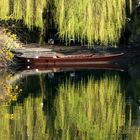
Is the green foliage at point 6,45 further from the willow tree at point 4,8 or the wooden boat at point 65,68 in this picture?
the wooden boat at point 65,68

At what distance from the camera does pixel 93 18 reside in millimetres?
29156

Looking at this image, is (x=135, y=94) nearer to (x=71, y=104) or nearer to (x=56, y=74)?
(x=71, y=104)

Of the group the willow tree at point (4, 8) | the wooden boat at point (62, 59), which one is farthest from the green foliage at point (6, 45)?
the wooden boat at point (62, 59)

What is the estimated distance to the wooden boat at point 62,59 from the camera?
31636mm

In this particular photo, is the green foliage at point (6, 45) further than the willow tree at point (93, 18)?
No

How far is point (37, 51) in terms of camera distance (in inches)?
1271

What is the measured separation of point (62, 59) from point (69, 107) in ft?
43.8

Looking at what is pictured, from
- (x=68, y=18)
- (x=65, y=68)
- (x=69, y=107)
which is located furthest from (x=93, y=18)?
(x=69, y=107)

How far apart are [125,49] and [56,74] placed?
851 cm

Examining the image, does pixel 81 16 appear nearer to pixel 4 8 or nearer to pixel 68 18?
pixel 68 18

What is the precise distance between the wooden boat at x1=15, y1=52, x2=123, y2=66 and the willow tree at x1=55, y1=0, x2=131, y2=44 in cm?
237

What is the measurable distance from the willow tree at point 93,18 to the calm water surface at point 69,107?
2.65 m

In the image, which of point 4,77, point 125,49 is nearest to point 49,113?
point 4,77

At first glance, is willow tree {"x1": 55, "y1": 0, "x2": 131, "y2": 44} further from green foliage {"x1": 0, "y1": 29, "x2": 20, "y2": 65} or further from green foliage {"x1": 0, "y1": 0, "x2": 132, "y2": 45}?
green foliage {"x1": 0, "y1": 29, "x2": 20, "y2": 65}
